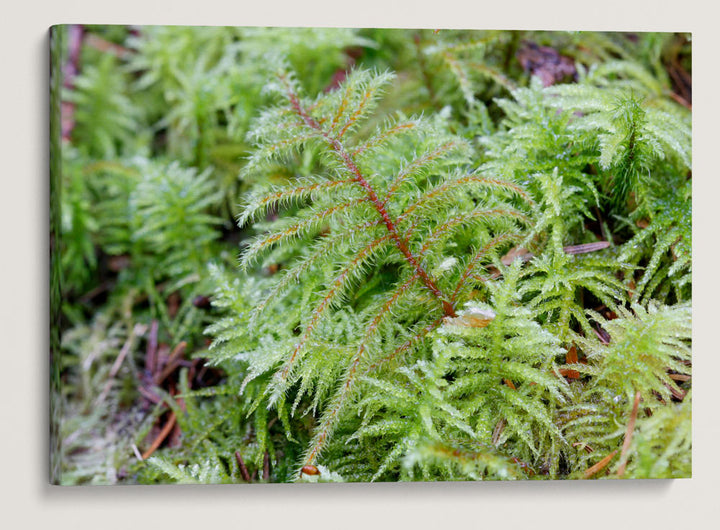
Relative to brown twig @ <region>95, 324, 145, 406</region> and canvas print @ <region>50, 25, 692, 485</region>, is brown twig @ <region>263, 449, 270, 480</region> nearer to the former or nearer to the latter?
canvas print @ <region>50, 25, 692, 485</region>

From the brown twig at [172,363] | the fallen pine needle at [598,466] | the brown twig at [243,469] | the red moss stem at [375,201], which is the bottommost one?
the brown twig at [243,469]

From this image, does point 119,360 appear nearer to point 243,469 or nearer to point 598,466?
point 243,469

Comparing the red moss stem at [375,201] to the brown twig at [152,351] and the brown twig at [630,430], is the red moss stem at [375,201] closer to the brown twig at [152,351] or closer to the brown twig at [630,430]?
the brown twig at [630,430]

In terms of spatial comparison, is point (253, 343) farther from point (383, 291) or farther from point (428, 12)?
point (428, 12)

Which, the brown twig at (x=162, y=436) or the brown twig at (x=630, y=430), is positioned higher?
the brown twig at (x=630, y=430)

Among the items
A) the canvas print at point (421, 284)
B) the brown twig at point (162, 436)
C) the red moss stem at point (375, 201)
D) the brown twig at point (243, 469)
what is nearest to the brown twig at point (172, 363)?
the canvas print at point (421, 284)

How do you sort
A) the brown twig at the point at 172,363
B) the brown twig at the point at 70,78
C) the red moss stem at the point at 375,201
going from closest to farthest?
the red moss stem at the point at 375,201 → the brown twig at the point at 172,363 → the brown twig at the point at 70,78

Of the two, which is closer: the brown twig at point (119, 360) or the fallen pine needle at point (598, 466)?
the fallen pine needle at point (598, 466)

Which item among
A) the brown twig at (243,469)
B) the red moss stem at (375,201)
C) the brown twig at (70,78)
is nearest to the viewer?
the red moss stem at (375,201)
